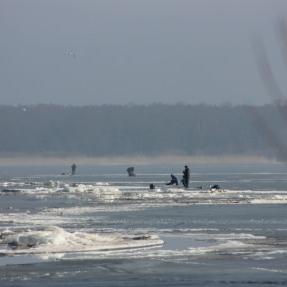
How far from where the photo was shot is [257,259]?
2631 centimetres

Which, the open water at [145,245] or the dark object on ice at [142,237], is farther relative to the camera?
the dark object on ice at [142,237]

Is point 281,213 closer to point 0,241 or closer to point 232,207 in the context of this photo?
point 232,207

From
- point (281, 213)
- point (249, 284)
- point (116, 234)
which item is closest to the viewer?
point (249, 284)

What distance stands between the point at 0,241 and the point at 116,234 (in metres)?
3.92

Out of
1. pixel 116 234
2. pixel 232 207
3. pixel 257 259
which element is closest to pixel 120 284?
pixel 257 259

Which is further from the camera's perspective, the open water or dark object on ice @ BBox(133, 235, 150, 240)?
dark object on ice @ BBox(133, 235, 150, 240)

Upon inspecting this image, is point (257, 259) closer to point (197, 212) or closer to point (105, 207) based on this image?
point (197, 212)

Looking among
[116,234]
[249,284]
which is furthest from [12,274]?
[116,234]

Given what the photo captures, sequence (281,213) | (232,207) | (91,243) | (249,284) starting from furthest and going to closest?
1. (232,207)
2. (281,213)
3. (91,243)
4. (249,284)

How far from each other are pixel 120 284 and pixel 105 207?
27586mm

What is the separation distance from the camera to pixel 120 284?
72.0 feet

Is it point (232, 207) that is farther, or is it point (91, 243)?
point (232, 207)

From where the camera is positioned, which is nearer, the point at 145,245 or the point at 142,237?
the point at 145,245

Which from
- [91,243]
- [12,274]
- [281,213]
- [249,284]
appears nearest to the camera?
[249,284]
